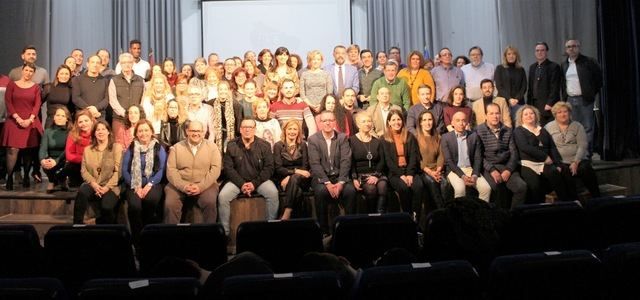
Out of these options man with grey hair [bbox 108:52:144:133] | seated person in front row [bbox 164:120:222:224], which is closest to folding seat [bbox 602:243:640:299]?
seated person in front row [bbox 164:120:222:224]

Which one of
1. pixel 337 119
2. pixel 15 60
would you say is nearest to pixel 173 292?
pixel 337 119

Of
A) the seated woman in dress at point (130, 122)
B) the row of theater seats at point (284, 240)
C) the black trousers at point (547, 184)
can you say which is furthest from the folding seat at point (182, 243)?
the black trousers at point (547, 184)

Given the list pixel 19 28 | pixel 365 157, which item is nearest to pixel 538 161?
pixel 365 157

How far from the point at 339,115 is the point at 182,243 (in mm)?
3558

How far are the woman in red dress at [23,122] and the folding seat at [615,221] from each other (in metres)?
5.39

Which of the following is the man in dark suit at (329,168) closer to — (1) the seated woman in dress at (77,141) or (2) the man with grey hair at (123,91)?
(1) the seated woman in dress at (77,141)

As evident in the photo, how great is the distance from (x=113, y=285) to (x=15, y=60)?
7772 millimetres

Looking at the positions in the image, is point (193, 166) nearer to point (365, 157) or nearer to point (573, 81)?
point (365, 157)

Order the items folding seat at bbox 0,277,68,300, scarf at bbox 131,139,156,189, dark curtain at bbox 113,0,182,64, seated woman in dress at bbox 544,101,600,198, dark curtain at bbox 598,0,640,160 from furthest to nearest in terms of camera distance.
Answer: dark curtain at bbox 113,0,182,64, dark curtain at bbox 598,0,640,160, seated woman in dress at bbox 544,101,600,198, scarf at bbox 131,139,156,189, folding seat at bbox 0,277,68,300

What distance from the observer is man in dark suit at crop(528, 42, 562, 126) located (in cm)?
780

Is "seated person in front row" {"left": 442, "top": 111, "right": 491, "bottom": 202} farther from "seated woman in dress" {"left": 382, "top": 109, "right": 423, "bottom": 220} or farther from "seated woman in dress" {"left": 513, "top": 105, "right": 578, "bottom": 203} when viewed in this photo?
"seated woman in dress" {"left": 513, "top": 105, "right": 578, "bottom": 203}

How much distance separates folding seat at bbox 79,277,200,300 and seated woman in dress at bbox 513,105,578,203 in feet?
14.7

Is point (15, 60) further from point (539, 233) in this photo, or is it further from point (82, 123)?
point (539, 233)

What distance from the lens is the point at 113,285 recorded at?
7.97 ft
